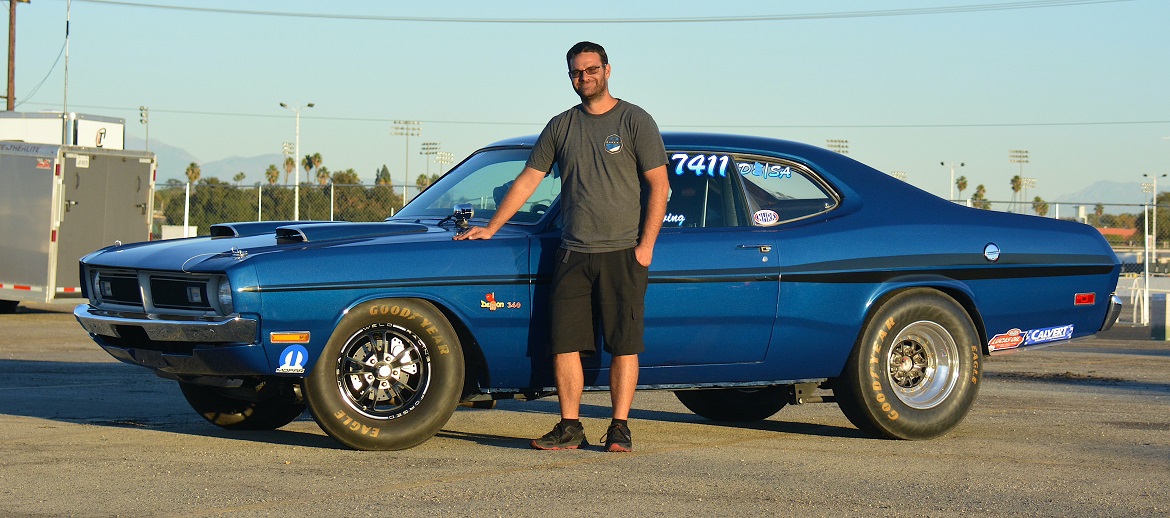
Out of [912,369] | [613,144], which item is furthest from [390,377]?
[912,369]

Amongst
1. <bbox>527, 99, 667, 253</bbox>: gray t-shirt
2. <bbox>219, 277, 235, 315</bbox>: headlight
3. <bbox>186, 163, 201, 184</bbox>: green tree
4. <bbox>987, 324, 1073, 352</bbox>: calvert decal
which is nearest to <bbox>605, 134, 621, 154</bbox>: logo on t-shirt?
<bbox>527, 99, 667, 253</bbox>: gray t-shirt

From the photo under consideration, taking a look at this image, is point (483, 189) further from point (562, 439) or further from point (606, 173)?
point (562, 439)

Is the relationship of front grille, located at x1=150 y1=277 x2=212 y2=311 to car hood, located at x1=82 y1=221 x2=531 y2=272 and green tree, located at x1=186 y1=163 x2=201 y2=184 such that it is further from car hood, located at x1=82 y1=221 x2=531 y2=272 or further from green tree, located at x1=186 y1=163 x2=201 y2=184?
green tree, located at x1=186 y1=163 x2=201 y2=184

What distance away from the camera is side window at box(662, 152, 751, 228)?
7.15 meters

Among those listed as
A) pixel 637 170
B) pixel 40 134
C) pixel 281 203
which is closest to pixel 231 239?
pixel 637 170

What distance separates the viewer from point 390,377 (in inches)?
260

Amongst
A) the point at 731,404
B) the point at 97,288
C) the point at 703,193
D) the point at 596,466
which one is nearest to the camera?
the point at 596,466

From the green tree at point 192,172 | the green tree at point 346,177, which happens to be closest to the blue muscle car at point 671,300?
the green tree at point 346,177

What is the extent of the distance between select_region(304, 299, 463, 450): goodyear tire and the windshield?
860 mm

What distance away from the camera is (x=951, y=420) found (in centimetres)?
752

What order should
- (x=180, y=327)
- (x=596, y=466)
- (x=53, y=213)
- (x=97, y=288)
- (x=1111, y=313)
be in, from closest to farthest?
(x=596, y=466) → (x=180, y=327) → (x=97, y=288) → (x=1111, y=313) → (x=53, y=213)

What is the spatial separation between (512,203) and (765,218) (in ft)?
4.35

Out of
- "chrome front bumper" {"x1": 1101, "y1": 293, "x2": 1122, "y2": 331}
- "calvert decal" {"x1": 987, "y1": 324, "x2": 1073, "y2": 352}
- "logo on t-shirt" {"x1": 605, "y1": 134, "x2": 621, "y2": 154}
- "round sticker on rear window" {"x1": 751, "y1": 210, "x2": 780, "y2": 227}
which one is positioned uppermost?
"logo on t-shirt" {"x1": 605, "y1": 134, "x2": 621, "y2": 154}

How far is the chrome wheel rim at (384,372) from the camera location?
6.54 metres
